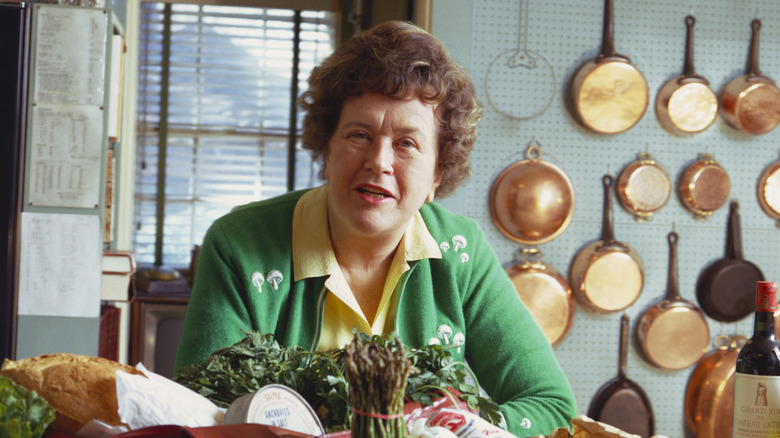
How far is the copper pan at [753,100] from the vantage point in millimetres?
3002

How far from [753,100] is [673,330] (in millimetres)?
942

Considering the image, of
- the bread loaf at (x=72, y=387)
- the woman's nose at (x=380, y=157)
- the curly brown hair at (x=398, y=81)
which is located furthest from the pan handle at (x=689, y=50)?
the bread loaf at (x=72, y=387)

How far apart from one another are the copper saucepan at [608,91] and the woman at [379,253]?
4.52 ft

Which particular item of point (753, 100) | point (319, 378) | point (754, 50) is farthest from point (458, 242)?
point (754, 50)

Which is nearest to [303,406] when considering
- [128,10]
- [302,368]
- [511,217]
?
[302,368]

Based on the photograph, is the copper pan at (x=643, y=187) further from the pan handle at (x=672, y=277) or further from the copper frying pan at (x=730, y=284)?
the copper frying pan at (x=730, y=284)

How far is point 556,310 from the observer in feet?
9.50

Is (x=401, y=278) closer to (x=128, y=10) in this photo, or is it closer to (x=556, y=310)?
(x=556, y=310)

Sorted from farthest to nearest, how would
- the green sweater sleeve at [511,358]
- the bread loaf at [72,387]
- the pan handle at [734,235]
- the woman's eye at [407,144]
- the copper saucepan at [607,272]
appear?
the pan handle at [734,235] → the copper saucepan at [607,272] → the woman's eye at [407,144] → the green sweater sleeve at [511,358] → the bread loaf at [72,387]

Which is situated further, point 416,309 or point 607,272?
point 607,272

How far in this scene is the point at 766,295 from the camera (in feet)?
3.71

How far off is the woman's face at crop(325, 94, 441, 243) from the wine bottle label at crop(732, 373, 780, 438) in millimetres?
669

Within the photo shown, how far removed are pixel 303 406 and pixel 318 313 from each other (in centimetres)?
64

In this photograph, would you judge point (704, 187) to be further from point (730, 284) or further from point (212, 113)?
point (212, 113)
